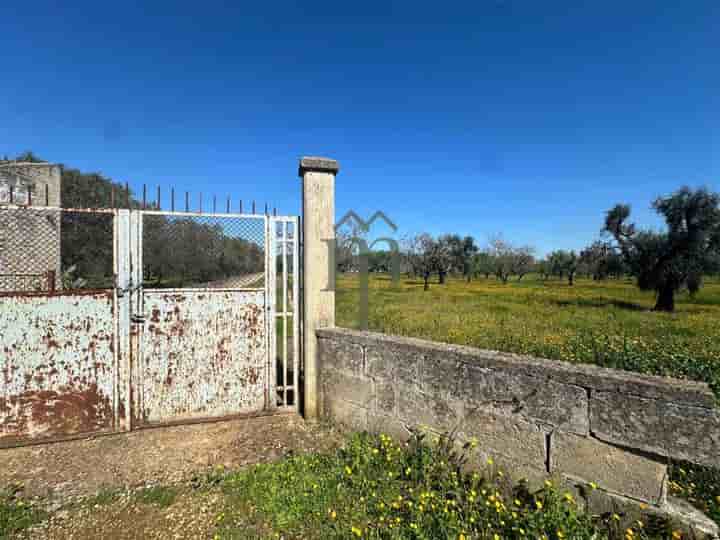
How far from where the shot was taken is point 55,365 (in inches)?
123

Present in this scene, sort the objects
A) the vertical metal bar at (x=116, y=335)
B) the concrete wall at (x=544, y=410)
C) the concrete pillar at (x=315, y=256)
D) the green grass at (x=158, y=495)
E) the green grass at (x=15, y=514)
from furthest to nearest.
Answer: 1. the concrete pillar at (x=315, y=256)
2. the vertical metal bar at (x=116, y=335)
3. the green grass at (x=158, y=495)
4. the green grass at (x=15, y=514)
5. the concrete wall at (x=544, y=410)

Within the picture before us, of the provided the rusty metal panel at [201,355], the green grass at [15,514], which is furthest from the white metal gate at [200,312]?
the green grass at [15,514]

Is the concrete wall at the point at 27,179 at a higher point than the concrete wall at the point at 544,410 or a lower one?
higher

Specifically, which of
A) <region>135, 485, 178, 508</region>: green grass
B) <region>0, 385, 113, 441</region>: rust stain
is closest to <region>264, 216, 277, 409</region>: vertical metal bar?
<region>135, 485, 178, 508</region>: green grass

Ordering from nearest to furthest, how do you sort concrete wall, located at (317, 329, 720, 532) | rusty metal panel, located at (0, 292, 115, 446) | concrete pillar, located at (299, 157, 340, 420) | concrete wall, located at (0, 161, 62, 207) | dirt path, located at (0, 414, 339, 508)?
concrete wall, located at (317, 329, 720, 532) < dirt path, located at (0, 414, 339, 508) < rusty metal panel, located at (0, 292, 115, 446) < concrete pillar, located at (299, 157, 340, 420) < concrete wall, located at (0, 161, 62, 207)

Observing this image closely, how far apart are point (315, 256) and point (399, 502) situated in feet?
7.85

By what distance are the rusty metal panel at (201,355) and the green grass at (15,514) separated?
986 millimetres

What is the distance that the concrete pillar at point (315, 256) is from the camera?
360cm

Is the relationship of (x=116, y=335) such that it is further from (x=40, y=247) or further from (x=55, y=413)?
(x=40, y=247)

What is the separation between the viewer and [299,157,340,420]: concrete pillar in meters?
3.60

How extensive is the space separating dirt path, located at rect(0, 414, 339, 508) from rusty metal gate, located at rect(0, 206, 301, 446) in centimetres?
14

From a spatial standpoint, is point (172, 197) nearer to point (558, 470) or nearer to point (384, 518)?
point (384, 518)

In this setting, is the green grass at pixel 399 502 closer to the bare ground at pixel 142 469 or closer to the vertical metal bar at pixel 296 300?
the bare ground at pixel 142 469

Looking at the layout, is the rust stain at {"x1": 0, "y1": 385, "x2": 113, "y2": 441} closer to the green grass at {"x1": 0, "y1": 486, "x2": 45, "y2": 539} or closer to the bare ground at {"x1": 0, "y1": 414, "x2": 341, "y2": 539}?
the bare ground at {"x1": 0, "y1": 414, "x2": 341, "y2": 539}
